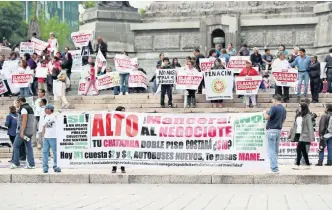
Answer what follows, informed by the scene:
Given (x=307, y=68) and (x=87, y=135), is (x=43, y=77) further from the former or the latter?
(x=87, y=135)

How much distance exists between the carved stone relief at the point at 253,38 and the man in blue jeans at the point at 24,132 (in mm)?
17128

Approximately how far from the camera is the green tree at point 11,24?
96000mm

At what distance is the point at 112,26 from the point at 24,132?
17762 millimetres

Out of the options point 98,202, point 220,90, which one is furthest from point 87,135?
point 220,90

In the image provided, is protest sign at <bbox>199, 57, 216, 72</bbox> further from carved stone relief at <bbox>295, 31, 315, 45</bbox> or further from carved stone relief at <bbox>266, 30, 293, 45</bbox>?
carved stone relief at <bbox>295, 31, 315, 45</bbox>

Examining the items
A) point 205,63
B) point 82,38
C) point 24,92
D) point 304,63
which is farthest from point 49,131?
point 82,38

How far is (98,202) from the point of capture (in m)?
12.4

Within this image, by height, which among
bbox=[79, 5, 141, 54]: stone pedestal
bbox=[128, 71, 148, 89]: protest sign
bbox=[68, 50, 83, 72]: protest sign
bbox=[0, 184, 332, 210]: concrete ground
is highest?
bbox=[79, 5, 141, 54]: stone pedestal

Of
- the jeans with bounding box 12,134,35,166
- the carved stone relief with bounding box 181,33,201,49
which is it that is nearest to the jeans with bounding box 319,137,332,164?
the jeans with bounding box 12,134,35,166

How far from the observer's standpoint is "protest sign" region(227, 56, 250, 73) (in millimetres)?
25922

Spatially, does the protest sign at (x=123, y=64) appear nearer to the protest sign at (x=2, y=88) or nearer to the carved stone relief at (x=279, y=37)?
Result: the protest sign at (x=2, y=88)

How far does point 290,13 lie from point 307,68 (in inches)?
441

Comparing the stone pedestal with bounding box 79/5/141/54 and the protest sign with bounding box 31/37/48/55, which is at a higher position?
the stone pedestal with bounding box 79/5/141/54

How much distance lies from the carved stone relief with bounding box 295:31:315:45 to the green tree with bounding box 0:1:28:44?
217 feet
